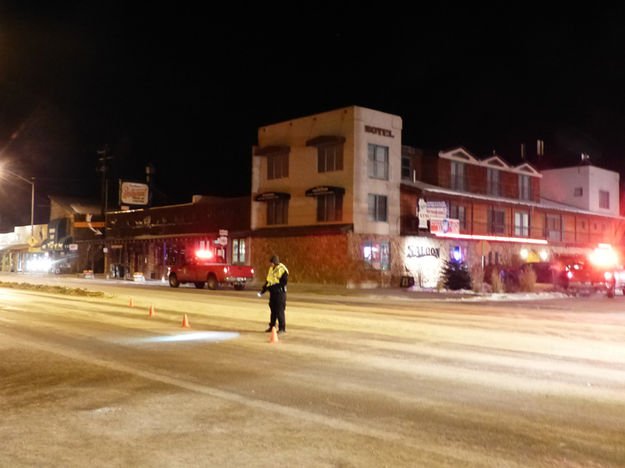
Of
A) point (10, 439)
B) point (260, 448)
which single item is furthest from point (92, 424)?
point (260, 448)

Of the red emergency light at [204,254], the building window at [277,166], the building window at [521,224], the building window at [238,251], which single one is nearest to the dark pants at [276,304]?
the building window at [277,166]

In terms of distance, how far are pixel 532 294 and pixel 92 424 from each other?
25857 mm

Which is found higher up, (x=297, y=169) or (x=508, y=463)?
(x=297, y=169)

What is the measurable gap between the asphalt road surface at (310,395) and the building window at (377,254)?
70.5 ft

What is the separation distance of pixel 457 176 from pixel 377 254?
10174mm

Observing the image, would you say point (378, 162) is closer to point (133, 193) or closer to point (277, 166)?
point (277, 166)

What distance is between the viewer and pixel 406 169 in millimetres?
41906

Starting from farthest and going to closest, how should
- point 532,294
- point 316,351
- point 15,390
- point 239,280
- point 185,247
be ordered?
point 185,247, point 239,280, point 532,294, point 316,351, point 15,390

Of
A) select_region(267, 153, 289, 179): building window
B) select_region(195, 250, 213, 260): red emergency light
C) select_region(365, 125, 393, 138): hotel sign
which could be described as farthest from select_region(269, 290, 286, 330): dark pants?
select_region(195, 250, 213, 260): red emergency light

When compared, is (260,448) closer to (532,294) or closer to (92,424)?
(92,424)

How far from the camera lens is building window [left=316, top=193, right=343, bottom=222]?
3744 centimetres

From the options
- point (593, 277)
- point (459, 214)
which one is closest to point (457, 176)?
point (459, 214)

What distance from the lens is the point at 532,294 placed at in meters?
29.3

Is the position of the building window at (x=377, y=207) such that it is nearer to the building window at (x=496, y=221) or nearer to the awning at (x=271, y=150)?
the awning at (x=271, y=150)
